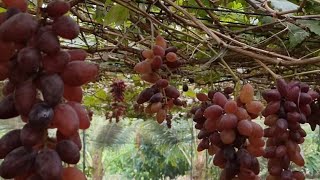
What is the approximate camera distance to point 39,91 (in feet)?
1.74

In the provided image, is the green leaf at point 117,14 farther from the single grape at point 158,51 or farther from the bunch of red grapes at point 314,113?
the bunch of red grapes at point 314,113

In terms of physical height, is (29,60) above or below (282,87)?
above

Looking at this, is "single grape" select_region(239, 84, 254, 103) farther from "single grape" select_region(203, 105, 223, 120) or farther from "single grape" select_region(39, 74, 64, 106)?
"single grape" select_region(39, 74, 64, 106)

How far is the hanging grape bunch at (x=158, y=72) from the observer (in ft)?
3.58

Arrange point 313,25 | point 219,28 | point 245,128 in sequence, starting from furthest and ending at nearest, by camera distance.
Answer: point 219,28 → point 313,25 → point 245,128

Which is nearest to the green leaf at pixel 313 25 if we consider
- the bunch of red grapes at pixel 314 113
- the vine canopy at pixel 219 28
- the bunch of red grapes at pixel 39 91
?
the vine canopy at pixel 219 28

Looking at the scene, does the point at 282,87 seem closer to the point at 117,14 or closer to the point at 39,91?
the point at 117,14

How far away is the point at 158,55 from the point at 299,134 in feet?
1.02

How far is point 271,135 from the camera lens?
3.58ft

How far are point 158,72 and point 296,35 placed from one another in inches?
16.5

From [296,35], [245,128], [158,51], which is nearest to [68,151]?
[245,128]

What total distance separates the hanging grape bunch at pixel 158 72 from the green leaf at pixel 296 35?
0.35 m

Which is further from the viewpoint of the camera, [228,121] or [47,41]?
[228,121]

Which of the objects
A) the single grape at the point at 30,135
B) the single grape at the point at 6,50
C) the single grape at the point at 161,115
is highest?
the single grape at the point at 6,50
